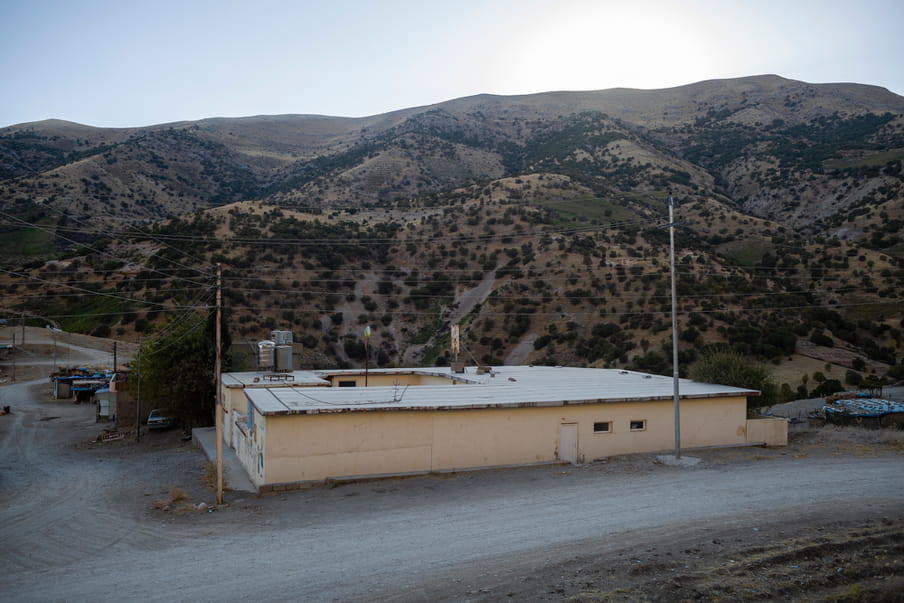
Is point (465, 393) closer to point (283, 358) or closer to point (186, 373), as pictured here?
point (283, 358)

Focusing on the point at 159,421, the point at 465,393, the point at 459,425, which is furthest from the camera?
the point at 159,421

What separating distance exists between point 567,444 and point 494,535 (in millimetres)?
8516

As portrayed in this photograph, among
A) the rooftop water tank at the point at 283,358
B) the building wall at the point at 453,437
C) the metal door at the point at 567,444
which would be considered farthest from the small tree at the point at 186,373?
the metal door at the point at 567,444

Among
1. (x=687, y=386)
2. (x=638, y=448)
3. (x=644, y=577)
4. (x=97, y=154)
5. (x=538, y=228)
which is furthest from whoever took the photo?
(x=97, y=154)

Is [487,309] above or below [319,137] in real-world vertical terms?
below

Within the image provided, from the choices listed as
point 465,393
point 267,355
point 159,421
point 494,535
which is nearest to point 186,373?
Answer: point 159,421

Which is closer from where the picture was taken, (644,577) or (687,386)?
(644,577)

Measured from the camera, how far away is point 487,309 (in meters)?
58.3

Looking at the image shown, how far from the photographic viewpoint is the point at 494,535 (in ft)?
40.2

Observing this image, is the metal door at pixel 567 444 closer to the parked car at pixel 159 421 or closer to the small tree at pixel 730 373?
the small tree at pixel 730 373

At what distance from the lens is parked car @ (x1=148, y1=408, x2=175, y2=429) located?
35094 millimetres

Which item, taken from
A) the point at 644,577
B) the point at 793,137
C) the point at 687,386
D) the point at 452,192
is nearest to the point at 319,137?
the point at 452,192

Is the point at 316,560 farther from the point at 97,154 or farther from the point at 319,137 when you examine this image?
the point at 319,137

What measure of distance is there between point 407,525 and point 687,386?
16.0m
